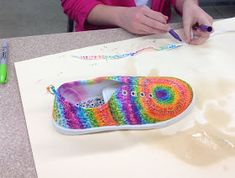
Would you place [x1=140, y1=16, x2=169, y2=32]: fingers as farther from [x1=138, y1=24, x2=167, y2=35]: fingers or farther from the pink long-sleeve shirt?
the pink long-sleeve shirt

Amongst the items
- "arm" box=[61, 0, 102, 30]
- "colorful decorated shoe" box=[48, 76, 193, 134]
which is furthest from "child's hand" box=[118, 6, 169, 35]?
"colorful decorated shoe" box=[48, 76, 193, 134]

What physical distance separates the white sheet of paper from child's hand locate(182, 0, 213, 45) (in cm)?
2

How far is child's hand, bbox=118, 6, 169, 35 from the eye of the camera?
79cm

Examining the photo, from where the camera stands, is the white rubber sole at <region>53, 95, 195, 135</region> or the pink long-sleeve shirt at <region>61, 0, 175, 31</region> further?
the pink long-sleeve shirt at <region>61, 0, 175, 31</region>

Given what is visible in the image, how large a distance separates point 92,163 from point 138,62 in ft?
0.92

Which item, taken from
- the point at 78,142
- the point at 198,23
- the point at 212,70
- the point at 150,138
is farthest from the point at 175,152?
the point at 198,23

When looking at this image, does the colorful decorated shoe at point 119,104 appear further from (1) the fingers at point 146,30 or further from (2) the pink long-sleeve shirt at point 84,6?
(2) the pink long-sleeve shirt at point 84,6

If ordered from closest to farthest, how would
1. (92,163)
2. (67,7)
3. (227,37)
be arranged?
(92,163)
(227,37)
(67,7)

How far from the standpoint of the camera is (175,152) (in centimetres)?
52

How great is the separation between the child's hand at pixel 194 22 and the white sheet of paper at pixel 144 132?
0.02 meters

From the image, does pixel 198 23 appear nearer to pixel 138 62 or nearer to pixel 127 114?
pixel 138 62

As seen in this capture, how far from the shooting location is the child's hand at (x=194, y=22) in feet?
2.62

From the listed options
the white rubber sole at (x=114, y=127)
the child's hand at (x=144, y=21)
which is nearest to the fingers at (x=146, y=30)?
the child's hand at (x=144, y=21)

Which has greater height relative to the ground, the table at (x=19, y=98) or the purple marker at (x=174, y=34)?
the purple marker at (x=174, y=34)
